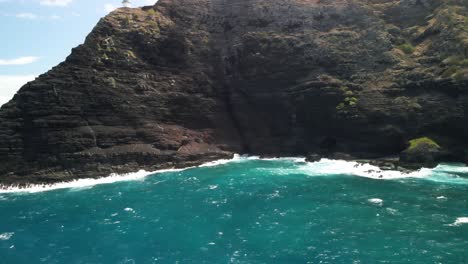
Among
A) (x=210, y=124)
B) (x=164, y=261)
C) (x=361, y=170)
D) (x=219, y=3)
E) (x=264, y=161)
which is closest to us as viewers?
(x=164, y=261)

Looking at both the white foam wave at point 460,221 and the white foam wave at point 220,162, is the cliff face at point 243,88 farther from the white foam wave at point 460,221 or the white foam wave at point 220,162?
the white foam wave at point 460,221

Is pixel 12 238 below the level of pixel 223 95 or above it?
below

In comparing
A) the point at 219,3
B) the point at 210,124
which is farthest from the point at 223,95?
the point at 219,3

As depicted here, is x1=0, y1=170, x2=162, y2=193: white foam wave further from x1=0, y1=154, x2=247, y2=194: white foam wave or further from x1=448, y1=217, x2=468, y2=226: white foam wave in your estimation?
x1=448, y1=217, x2=468, y2=226: white foam wave

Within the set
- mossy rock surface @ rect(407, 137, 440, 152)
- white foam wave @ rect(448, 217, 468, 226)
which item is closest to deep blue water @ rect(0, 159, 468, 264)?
white foam wave @ rect(448, 217, 468, 226)

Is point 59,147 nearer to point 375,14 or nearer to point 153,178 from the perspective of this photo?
point 153,178
